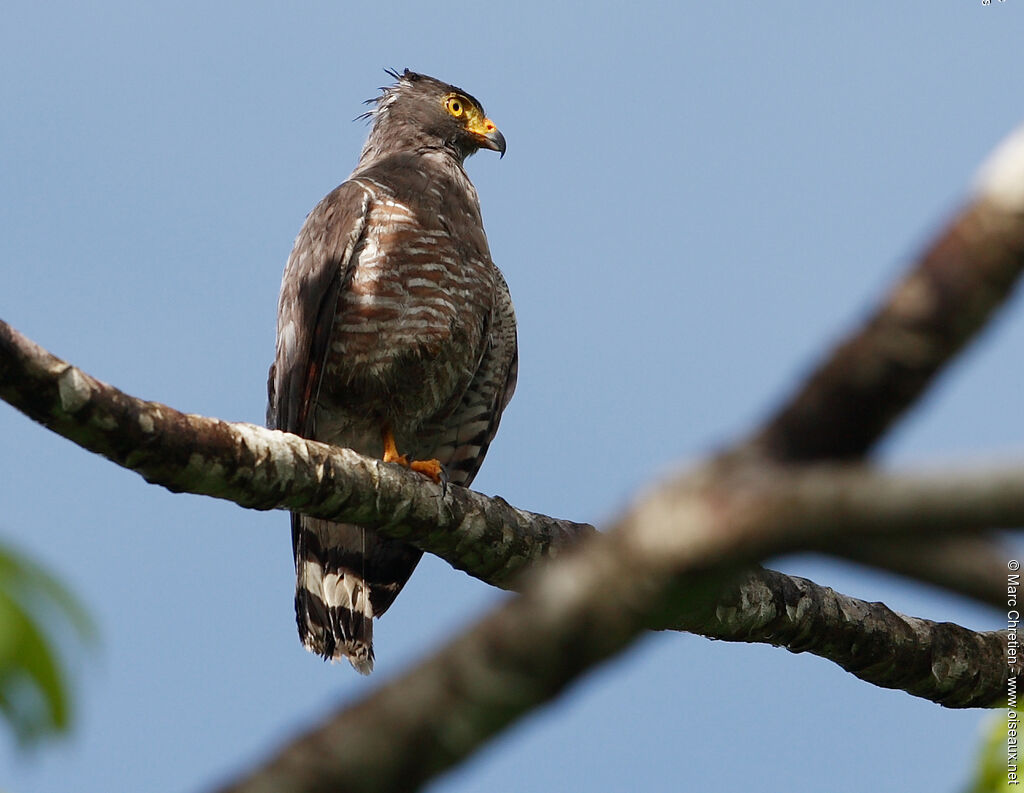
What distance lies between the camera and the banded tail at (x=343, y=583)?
6.40 m

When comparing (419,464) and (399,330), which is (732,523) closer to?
(419,464)

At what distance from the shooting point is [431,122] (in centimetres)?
855

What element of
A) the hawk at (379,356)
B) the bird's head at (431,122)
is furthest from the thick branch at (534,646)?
the bird's head at (431,122)

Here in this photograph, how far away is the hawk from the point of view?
257 inches

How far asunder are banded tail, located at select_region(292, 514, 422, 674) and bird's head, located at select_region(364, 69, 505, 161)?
9.68ft

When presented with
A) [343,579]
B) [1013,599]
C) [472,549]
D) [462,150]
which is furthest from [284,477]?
[462,150]

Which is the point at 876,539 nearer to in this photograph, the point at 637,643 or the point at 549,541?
the point at 637,643

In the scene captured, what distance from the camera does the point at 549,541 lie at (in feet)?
17.1

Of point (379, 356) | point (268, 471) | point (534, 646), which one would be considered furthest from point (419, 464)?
point (534, 646)

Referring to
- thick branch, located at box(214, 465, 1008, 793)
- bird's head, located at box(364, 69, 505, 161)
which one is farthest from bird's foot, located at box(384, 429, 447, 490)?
thick branch, located at box(214, 465, 1008, 793)

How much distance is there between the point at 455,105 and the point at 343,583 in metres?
3.84

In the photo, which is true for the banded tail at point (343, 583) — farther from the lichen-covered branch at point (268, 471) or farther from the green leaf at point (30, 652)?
the green leaf at point (30, 652)

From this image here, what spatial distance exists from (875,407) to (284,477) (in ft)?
10.6

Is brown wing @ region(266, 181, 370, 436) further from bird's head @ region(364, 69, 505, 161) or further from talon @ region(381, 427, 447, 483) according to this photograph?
bird's head @ region(364, 69, 505, 161)
